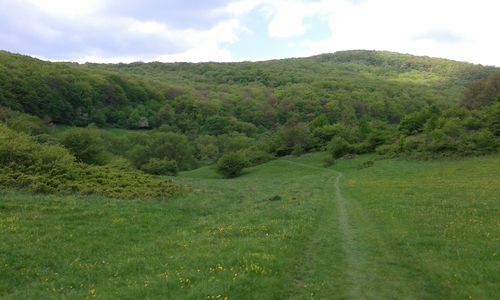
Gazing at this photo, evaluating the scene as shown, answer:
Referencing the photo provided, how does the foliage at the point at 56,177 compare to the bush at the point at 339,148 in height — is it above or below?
above

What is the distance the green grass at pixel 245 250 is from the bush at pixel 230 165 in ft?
196

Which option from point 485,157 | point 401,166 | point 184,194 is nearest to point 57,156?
point 184,194

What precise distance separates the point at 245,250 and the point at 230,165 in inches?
2895

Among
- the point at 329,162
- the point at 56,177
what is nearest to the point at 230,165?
the point at 329,162

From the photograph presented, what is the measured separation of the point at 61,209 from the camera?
21.8 m

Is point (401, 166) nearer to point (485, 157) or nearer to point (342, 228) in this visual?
point (485, 157)

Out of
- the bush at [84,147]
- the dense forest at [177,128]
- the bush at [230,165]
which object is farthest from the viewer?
the bush at [230,165]

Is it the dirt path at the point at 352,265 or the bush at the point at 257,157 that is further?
the bush at the point at 257,157

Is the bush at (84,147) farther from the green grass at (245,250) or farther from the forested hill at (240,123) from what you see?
the green grass at (245,250)

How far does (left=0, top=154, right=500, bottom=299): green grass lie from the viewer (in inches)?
461

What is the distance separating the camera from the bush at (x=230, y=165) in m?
88.1

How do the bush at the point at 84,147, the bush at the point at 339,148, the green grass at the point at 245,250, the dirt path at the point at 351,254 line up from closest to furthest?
the green grass at the point at 245,250 < the dirt path at the point at 351,254 < the bush at the point at 84,147 < the bush at the point at 339,148

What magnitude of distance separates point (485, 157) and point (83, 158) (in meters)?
57.1

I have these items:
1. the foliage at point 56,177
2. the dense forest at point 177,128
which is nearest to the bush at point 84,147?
the dense forest at point 177,128
